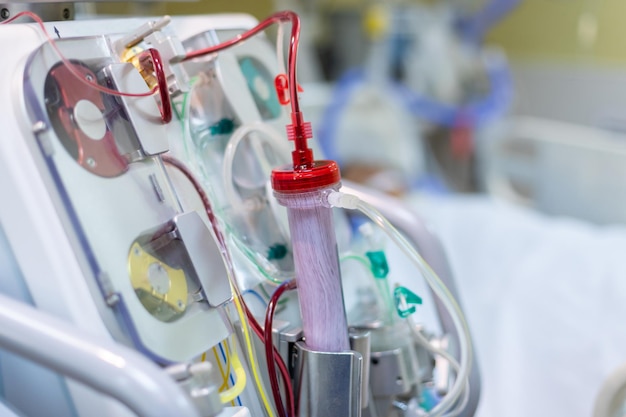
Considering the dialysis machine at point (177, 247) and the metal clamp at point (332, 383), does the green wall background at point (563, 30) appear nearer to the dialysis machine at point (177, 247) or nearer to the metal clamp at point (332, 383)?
the dialysis machine at point (177, 247)

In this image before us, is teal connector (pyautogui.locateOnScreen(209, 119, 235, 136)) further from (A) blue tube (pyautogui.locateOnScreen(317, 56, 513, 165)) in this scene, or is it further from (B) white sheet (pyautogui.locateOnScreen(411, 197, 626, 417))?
(A) blue tube (pyautogui.locateOnScreen(317, 56, 513, 165))

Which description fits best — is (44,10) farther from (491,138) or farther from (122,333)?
(491,138)

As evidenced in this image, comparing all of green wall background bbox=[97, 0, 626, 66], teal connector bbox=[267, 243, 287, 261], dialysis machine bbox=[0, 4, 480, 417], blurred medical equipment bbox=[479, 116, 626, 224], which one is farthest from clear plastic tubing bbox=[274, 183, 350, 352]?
green wall background bbox=[97, 0, 626, 66]

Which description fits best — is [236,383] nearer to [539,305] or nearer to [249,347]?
[249,347]

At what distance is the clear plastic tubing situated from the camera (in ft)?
2.33

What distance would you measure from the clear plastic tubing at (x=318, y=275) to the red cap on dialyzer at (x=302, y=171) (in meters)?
0.02

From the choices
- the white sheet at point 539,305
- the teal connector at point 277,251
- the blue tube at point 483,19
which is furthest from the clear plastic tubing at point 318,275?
the blue tube at point 483,19

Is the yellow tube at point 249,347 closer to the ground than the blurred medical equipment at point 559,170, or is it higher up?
higher up

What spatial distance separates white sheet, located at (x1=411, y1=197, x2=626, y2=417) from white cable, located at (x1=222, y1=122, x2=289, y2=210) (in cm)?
37

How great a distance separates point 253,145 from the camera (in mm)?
907

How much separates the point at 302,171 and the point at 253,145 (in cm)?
25

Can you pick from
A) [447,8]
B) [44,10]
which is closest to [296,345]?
[44,10]

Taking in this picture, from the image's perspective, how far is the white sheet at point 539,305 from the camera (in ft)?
4.30

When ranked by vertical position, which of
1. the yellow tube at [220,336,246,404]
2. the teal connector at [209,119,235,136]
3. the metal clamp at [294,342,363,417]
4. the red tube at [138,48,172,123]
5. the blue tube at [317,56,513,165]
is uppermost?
the red tube at [138,48,172,123]
